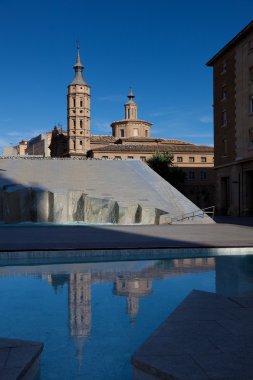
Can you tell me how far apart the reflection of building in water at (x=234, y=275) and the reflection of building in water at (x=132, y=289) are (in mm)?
1463

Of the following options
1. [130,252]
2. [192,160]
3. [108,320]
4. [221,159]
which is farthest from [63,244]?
[192,160]

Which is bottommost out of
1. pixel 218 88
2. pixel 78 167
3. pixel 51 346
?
pixel 51 346

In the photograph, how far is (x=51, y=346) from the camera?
18.0 feet

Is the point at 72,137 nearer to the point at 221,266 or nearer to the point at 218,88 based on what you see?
the point at 218,88

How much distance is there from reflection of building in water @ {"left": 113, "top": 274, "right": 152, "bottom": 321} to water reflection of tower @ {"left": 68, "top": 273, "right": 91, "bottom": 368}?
619 millimetres

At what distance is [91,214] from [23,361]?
829 inches

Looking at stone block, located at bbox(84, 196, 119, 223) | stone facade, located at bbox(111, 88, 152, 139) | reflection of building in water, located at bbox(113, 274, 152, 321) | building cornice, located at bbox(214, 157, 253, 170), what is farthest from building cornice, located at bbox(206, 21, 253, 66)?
stone facade, located at bbox(111, 88, 152, 139)

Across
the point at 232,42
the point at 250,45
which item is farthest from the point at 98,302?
the point at 232,42

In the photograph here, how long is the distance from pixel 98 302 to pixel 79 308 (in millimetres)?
468

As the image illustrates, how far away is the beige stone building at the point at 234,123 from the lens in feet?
110

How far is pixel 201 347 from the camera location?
4.70 meters

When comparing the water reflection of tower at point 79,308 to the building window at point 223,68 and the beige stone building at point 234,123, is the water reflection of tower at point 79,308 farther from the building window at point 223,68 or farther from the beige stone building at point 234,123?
the building window at point 223,68

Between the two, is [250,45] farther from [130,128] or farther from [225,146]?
[130,128]

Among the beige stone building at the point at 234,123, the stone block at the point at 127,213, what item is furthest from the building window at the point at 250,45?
the stone block at the point at 127,213
